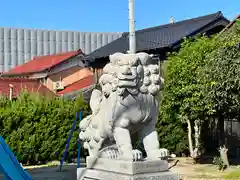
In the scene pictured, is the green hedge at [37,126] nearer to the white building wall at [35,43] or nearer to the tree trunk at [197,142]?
the tree trunk at [197,142]

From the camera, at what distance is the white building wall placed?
28.7 metres

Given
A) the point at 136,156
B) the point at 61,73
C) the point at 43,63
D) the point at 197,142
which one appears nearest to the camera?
the point at 136,156

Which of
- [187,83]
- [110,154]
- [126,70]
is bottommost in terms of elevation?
[110,154]

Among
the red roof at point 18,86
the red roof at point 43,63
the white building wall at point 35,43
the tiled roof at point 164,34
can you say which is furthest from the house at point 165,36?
the white building wall at point 35,43

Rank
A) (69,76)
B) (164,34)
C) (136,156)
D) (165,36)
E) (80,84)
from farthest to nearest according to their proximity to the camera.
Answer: (69,76) < (80,84) < (164,34) < (165,36) < (136,156)

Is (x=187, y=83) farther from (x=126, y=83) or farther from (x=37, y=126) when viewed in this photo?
(x=126, y=83)

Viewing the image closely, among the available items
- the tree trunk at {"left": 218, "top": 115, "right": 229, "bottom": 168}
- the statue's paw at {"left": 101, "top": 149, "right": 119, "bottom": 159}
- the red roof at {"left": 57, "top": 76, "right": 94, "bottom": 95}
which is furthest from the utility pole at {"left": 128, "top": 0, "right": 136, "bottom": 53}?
the red roof at {"left": 57, "top": 76, "right": 94, "bottom": 95}

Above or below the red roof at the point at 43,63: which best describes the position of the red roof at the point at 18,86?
below

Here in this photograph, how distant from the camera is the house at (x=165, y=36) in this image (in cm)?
1750

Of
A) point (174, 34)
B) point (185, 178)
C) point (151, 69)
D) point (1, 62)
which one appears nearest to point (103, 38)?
point (1, 62)

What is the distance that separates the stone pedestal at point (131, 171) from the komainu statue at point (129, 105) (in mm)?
81

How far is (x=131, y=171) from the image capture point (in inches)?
169

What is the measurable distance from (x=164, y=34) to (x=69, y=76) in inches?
268

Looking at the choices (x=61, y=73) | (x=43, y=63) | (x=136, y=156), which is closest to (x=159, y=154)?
(x=136, y=156)
